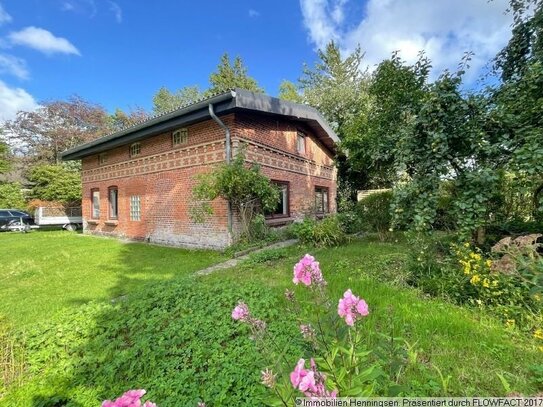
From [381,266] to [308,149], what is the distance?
872cm

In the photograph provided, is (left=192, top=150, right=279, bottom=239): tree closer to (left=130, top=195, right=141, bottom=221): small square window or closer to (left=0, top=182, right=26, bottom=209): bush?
(left=130, top=195, right=141, bottom=221): small square window

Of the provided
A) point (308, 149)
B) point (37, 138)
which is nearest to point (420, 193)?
point (308, 149)

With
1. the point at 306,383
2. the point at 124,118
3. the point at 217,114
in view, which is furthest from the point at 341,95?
the point at 124,118

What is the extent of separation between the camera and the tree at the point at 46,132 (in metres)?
26.6

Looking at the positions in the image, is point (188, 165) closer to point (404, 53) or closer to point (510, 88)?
point (404, 53)

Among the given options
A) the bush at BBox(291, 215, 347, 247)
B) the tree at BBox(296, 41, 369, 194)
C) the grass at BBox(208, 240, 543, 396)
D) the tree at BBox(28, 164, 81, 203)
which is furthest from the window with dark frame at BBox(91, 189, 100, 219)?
the grass at BBox(208, 240, 543, 396)

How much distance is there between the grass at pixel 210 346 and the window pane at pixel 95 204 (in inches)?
450

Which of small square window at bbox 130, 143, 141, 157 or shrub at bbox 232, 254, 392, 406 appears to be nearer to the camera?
shrub at bbox 232, 254, 392, 406

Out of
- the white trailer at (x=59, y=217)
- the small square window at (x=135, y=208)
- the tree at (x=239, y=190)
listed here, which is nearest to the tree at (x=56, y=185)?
the white trailer at (x=59, y=217)

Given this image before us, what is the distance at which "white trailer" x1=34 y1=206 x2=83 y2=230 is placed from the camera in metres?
17.2

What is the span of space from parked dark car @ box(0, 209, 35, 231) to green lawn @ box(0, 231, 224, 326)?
8.57 m

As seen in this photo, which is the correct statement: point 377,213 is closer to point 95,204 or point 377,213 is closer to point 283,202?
point 283,202

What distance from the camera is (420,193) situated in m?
4.47

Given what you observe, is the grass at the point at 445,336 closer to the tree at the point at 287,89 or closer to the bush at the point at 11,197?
the bush at the point at 11,197
